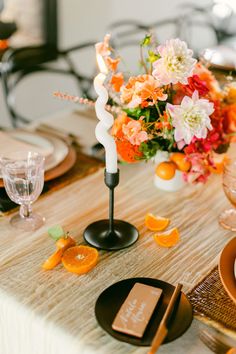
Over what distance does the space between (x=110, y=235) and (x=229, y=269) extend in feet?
0.90

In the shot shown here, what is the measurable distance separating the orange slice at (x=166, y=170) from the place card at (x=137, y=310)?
1.30 feet

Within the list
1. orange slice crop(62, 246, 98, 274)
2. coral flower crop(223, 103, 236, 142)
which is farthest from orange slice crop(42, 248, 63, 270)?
coral flower crop(223, 103, 236, 142)

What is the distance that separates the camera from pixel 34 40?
368 centimetres

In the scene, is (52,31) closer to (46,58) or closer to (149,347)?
(46,58)

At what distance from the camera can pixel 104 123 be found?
38.4 inches

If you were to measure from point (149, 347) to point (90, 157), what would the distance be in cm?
73

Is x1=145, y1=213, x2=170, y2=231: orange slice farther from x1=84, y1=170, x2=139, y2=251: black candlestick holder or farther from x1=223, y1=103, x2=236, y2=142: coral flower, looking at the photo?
x1=223, y1=103, x2=236, y2=142: coral flower

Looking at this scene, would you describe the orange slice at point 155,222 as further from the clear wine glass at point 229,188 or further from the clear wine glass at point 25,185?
the clear wine glass at point 25,185

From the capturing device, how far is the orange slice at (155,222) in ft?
3.73

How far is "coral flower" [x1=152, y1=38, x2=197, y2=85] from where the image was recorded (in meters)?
1.04

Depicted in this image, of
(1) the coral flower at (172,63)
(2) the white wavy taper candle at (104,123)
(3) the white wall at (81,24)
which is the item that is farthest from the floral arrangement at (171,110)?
(3) the white wall at (81,24)

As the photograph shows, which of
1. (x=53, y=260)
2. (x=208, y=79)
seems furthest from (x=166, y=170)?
(x=53, y=260)

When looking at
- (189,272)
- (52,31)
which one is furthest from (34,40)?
(189,272)

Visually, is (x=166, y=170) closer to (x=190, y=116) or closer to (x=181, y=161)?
(x=181, y=161)
